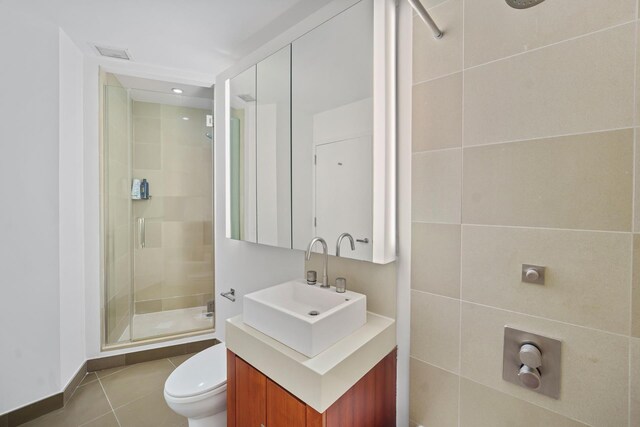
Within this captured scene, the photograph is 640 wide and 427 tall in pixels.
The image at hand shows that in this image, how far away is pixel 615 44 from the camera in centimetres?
79

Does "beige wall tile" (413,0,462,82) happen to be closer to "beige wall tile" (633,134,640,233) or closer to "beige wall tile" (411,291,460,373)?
"beige wall tile" (633,134,640,233)

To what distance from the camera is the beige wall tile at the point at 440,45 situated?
1072mm

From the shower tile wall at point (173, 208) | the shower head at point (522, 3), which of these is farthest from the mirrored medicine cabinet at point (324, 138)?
the shower tile wall at point (173, 208)

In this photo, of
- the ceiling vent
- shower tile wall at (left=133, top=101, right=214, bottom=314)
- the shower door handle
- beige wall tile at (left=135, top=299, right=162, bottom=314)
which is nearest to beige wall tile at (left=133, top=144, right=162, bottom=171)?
shower tile wall at (left=133, top=101, right=214, bottom=314)

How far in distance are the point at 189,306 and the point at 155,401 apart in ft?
3.22

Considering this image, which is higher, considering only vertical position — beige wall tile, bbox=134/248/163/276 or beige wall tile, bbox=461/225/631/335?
beige wall tile, bbox=461/225/631/335

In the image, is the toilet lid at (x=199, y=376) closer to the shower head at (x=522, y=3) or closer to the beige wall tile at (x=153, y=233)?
the beige wall tile at (x=153, y=233)

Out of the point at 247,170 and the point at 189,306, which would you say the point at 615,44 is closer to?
the point at 247,170

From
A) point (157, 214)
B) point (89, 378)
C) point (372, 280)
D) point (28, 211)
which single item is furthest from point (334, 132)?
point (89, 378)

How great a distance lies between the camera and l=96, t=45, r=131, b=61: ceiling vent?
2043mm

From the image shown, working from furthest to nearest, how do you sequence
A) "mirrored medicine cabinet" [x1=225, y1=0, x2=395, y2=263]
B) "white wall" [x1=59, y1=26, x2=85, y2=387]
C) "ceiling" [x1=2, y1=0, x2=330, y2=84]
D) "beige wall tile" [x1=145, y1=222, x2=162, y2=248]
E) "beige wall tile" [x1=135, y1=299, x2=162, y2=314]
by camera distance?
"beige wall tile" [x1=145, y1=222, x2=162, y2=248] → "beige wall tile" [x1=135, y1=299, x2=162, y2=314] → "white wall" [x1=59, y1=26, x2=85, y2=387] → "ceiling" [x1=2, y1=0, x2=330, y2=84] → "mirrored medicine cabinet" [x1=225, y1=0, x2=395, y2=263]

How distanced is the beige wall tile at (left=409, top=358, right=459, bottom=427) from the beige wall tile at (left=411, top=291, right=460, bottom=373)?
4cm

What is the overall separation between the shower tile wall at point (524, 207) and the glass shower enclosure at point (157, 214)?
2.17 m

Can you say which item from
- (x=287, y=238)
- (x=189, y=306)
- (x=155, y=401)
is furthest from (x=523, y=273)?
(x=189, y=306)
